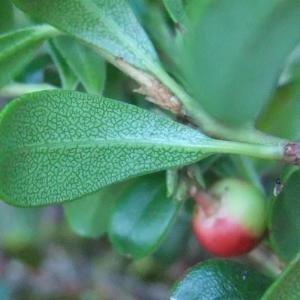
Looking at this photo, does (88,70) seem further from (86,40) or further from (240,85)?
(240,85)

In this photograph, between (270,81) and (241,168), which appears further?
(241,168)

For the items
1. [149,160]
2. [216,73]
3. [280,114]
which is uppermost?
[216,73]

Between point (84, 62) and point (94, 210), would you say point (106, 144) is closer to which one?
point (84, 62)

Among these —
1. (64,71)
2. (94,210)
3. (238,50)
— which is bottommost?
(94,210)

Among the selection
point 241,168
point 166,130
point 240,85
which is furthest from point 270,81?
point 241,168

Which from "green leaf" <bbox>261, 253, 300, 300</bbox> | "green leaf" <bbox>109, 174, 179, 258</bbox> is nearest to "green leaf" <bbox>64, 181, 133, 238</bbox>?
"green leaf" <bbox>109, 174, 179, 258</bbox>

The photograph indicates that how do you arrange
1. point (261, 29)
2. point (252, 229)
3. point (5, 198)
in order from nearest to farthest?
point (261, 29) → point (5, 198) → point (252, 229)

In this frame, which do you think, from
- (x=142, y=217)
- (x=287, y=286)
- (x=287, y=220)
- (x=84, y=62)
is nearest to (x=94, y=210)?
(x=142, y=217)
